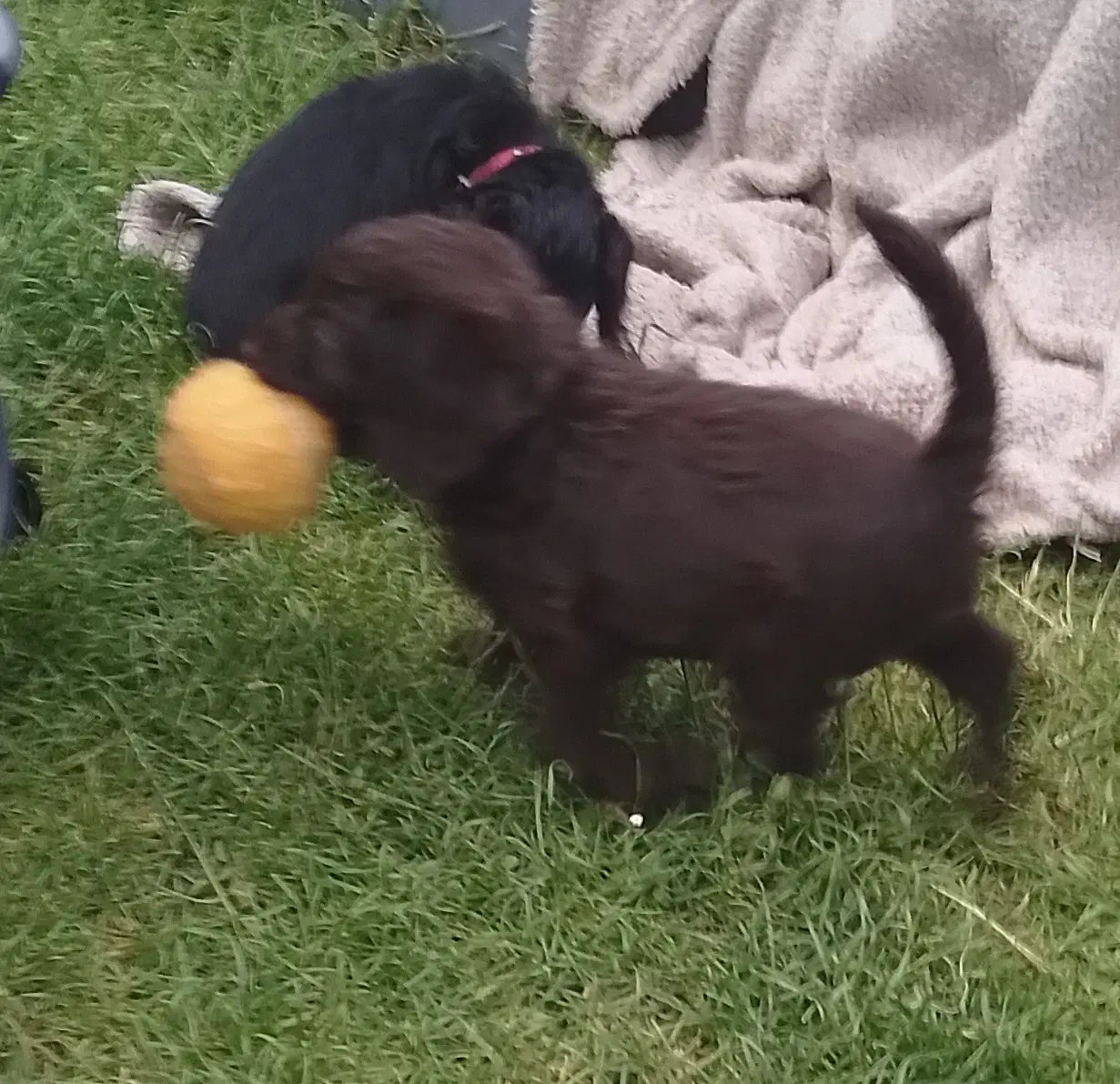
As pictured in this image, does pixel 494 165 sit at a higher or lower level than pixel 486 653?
higher

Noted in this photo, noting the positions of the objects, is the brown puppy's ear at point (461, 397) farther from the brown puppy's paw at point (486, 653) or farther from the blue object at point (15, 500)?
the blue object at point (15, 500)

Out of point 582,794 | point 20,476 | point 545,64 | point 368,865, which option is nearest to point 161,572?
point 20,476

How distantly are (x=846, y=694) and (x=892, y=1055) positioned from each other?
15.3 inches

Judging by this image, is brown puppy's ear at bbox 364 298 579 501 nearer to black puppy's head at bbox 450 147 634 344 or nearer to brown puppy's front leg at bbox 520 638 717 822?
brown puppy's front leg at bbox 520 638 717 822

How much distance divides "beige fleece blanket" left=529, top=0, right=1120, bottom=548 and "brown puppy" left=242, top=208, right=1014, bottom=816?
22.3 inches

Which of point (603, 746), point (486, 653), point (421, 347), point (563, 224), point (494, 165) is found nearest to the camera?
point (421, 347)

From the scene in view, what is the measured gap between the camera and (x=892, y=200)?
7.32ft

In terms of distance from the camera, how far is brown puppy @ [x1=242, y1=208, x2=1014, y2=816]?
48.1 inches

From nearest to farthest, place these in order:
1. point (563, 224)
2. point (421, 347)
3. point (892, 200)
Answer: point (421, 347)
point (563, 224)
point (892, 200)

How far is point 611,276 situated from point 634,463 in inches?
30.6

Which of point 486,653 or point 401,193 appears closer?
point 486,653

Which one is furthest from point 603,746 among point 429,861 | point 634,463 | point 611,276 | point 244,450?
point 611,276

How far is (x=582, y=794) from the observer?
5.16 feet

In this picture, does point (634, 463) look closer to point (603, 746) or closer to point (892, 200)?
point (603, 746)
